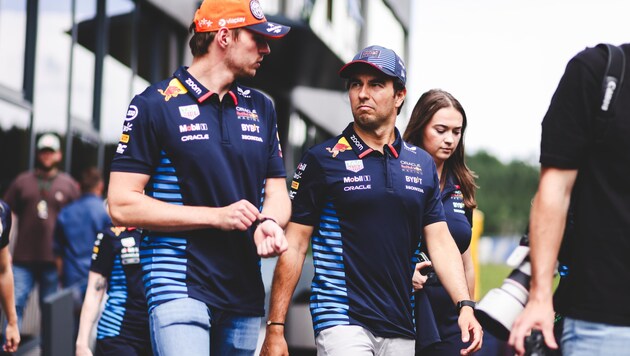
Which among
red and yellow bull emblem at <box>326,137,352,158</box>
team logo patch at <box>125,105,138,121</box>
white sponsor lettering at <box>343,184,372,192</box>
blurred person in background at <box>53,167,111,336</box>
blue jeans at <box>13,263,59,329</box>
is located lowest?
blue jeans at <box>13,263,59,329</box>

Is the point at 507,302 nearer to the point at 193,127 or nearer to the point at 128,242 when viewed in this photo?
the point at 193,127

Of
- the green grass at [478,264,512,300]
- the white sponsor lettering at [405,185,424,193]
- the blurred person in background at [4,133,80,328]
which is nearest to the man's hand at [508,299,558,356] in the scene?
the white sponsor lettering at [405,185,424,193]

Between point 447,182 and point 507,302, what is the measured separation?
8.60 feet

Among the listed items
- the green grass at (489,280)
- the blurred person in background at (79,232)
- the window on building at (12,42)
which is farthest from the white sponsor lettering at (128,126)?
the green grass at (489,280)

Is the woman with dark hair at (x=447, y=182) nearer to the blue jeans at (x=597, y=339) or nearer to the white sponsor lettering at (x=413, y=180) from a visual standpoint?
the white sponsor lettering at (x=413, y=180)

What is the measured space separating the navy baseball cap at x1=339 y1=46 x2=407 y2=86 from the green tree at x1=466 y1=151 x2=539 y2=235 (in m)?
122

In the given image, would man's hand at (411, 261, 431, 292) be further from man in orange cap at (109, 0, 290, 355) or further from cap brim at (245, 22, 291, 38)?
cap brim at (245, 22, 291, 38)

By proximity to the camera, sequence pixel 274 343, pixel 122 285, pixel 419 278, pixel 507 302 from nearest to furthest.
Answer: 1. pixel 507 302
2. pixel 274 343
3. pixel 419 278
4. pixel 122 285

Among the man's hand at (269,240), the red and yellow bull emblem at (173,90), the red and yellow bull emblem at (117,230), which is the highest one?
the red and yellow bull emblem at (173,90)

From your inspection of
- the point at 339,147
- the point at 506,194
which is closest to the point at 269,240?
the point at 339,147

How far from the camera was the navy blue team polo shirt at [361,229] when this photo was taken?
4.72 meters

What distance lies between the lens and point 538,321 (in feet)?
10.7

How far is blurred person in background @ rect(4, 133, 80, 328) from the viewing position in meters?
10.4

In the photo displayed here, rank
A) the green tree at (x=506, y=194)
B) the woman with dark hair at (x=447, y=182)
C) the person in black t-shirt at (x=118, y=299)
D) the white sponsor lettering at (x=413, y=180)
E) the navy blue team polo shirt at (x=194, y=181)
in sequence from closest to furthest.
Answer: the navy blue team polo shirt at (x=194, y=181) < the white sponsor lettering at (x=413, y=180) < the woman with dark hair at (x=447, y=182) < the person in black t-shirt at (x=118, y=299) < the green tree at (x=506, y=194)
